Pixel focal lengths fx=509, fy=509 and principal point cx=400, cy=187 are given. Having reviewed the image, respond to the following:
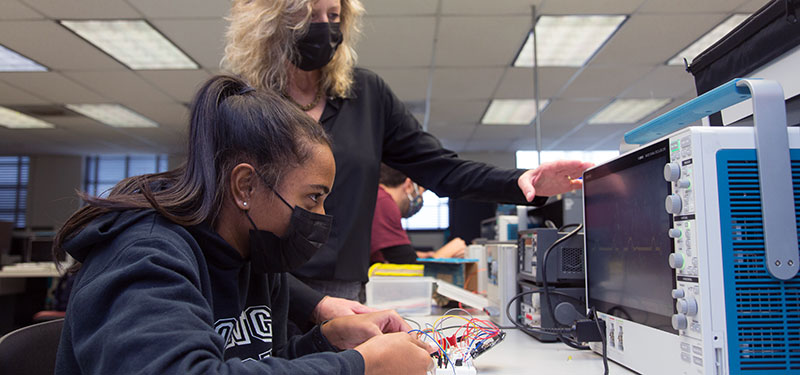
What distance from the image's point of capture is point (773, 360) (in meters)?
0.64

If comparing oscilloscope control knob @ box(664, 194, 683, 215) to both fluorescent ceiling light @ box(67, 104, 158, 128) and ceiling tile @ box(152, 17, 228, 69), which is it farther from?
fluorescent ceiling light @ box(67, 104, 158, 128)

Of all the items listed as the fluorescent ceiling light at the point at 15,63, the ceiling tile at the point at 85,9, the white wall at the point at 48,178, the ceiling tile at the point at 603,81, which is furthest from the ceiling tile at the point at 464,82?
the white wall at the point at 48,178

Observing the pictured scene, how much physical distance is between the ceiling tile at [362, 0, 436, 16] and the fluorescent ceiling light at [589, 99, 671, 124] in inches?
114

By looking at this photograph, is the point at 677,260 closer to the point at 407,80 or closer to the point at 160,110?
the point at 407,80

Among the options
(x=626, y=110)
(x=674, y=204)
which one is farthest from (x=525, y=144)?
(x=674, y=204)

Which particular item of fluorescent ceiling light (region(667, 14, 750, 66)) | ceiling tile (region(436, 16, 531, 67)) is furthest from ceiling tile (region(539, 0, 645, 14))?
fluorescent ceiling light (region(667, 14, 750, 66))

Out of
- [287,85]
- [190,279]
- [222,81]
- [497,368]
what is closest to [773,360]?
[497,368]

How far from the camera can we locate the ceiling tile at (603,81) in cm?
457

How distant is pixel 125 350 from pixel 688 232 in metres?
0.68

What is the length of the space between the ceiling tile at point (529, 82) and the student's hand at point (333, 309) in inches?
151

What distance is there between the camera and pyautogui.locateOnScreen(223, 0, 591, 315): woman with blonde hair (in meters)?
1.23

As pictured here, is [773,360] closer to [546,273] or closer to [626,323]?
[626,323]

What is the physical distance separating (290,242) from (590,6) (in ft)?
11.0

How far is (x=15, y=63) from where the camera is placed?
14.2 feet
